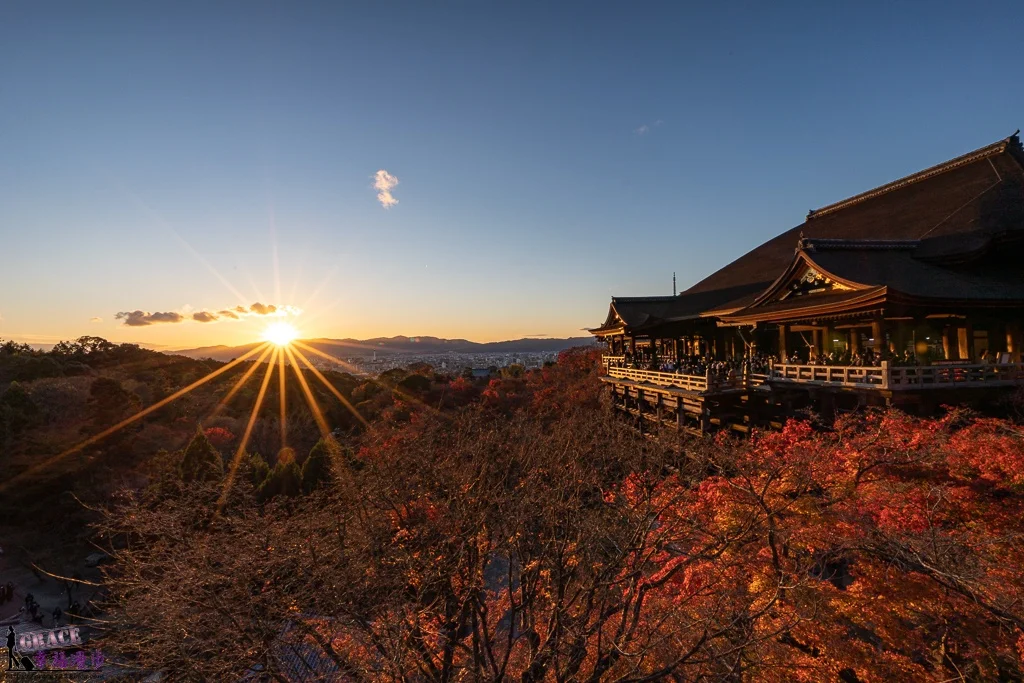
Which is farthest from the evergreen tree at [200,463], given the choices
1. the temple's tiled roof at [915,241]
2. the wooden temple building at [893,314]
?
the temple's tiled roof at [915,241]

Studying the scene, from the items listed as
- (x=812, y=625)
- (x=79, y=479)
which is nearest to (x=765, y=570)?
(x=812, y=625)

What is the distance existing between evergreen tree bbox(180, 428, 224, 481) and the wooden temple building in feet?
60.8

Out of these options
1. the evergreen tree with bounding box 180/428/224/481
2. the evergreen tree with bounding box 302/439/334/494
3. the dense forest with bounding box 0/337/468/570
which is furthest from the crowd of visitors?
the evergreen tree with bounding box 180/428/224/481

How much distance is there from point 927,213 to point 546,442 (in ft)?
59.1

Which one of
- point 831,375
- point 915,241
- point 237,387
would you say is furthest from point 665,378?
point 237,387

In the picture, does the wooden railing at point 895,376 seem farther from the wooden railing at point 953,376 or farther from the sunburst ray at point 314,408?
the sunburst ray at point 314,408

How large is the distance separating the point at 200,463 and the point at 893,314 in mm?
25050

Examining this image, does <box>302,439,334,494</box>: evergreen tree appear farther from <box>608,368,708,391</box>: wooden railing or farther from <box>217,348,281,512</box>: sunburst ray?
<box>608,368,708,391</box>: wooden railing

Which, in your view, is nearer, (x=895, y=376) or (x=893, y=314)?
(x=895, y=376)

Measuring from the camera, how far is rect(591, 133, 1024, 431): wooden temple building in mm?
11570

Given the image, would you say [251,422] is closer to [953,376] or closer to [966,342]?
[953,376]

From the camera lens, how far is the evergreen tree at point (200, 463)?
18.7m

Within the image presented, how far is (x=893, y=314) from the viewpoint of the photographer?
12281 millimetres

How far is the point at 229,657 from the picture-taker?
23.9 feet
